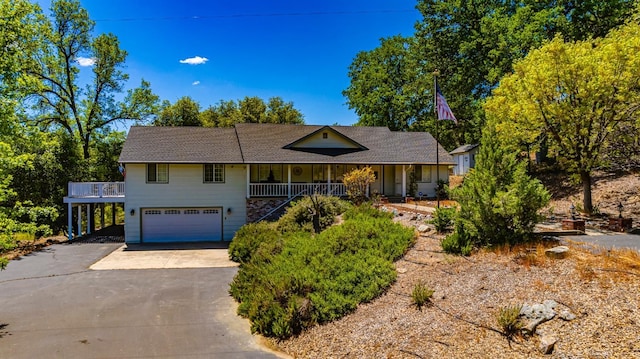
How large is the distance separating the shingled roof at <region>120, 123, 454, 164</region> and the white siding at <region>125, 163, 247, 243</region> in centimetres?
82

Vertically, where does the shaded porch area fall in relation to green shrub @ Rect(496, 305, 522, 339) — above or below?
above

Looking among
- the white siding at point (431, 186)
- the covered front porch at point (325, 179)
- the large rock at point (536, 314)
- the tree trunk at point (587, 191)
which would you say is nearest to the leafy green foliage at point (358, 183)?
the covered front porch at point (325, 179)

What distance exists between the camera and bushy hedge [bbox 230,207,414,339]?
8914 millimetres

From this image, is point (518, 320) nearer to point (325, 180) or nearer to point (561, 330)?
point (561, 330)

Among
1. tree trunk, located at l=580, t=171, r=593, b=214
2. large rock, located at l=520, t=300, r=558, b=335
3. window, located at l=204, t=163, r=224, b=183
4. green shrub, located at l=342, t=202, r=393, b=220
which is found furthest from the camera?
window, located at l=204, t=163, r=224, b=183

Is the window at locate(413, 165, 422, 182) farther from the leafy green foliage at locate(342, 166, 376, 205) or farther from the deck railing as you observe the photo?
the deck railing

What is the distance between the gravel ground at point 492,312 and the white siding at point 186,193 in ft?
47.8

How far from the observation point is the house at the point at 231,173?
2155cm

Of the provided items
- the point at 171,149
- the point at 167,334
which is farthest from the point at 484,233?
the point at 171,149

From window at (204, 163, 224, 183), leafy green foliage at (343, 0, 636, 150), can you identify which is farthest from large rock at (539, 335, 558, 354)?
leafy green foliage at (343, 0, 636, 150)

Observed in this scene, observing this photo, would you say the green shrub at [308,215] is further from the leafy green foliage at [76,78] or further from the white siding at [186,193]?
the leafy green foliage at [76,78]

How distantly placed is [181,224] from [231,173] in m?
4.07

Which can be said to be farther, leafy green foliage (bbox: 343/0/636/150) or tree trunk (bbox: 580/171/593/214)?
leafy green foliage (bbox: 343/0/636/150)

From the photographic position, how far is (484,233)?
1061 centimetres
